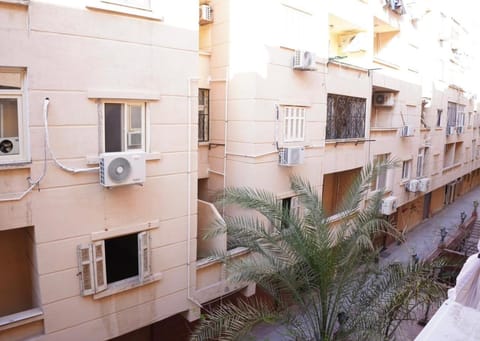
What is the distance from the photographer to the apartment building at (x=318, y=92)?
9461mm

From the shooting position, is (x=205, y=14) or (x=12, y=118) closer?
(x=12, y=118)

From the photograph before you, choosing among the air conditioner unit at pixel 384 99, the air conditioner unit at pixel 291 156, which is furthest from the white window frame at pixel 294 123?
the air conditioner unit at pixel 384 99

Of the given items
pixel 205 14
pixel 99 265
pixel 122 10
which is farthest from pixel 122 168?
pixel 205 14

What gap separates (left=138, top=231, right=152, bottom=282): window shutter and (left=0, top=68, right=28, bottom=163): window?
97.4 inches

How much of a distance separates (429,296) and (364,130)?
8507mm

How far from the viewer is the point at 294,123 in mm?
10438

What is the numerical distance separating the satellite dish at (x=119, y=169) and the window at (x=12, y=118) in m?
1.26

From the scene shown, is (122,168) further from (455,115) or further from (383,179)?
(455,115)

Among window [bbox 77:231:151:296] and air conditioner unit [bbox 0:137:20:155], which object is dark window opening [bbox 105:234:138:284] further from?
air conditioner unit [bbox 0:137:20:155]

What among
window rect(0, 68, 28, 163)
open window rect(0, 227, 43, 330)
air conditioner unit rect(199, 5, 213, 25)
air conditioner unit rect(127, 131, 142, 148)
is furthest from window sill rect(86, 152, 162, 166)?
air conditioner unit rect(199, 5, 213, 25)

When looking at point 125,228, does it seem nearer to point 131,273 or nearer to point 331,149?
point 131,273

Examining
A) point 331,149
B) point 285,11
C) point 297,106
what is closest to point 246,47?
point 285,11

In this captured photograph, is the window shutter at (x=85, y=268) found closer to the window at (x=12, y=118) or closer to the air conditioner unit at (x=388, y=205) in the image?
the window at (x=12, y=118)

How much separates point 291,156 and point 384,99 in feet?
25.9
